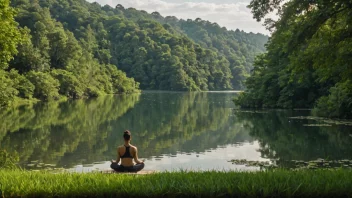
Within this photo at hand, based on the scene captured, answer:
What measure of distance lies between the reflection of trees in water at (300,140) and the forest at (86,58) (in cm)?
1709

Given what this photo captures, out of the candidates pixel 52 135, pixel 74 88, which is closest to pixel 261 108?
pixel 52 135

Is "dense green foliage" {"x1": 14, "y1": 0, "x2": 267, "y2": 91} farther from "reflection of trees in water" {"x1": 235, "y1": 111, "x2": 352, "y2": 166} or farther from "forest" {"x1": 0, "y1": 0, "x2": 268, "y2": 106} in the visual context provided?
"reflection of trees in water" {"x1": 235, "y1": 111, "x2": 352, "y2": 166}

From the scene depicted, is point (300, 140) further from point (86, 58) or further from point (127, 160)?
point (86, 58)

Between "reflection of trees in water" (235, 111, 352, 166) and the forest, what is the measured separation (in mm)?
17092

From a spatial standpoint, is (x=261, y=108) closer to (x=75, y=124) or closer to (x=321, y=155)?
(x=75, y=124)

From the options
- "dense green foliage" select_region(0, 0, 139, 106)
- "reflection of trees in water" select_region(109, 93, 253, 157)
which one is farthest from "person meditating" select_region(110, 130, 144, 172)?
"dense green foliage" select_region(0, 0, 139, 106)

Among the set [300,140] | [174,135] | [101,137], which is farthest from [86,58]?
[300,140]

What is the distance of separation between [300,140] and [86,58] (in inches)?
3895

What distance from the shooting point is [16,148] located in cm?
2445

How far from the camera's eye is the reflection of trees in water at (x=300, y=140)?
22.8 m

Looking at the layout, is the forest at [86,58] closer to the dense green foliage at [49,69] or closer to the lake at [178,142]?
the dense green foliage at [49,69]

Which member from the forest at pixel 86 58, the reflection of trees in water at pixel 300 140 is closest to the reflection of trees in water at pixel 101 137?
the reflection of trees in water at pixel 300 140

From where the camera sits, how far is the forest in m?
78.0

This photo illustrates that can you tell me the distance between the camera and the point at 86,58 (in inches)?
4732
